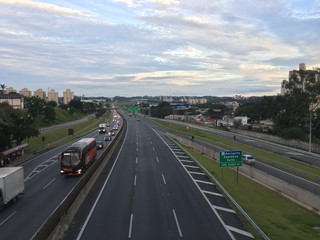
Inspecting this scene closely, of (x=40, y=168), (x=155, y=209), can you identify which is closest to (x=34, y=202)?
(x=155, y=209)

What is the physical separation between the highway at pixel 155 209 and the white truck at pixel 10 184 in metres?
5.04

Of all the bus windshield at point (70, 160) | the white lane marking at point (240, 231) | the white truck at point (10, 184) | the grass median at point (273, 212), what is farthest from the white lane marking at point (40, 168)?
the white lane marking at point (240, 231)

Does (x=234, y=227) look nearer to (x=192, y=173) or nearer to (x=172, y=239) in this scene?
(x=172, y=239)

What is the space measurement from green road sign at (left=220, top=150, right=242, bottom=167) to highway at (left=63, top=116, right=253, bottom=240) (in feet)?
7.59

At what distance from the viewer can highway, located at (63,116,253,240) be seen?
64.4ft

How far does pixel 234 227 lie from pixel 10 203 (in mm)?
15820

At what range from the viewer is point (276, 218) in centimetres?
Answer: 2428

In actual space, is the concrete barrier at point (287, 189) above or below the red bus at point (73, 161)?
below

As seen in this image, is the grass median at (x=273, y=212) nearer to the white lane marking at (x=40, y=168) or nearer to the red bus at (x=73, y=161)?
the red bus at (x=73, y=161)

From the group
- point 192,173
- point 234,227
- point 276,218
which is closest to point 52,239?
point 234,227

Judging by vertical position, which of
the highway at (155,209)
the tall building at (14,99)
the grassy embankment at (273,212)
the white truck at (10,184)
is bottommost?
the grassy embankment at (273,212)

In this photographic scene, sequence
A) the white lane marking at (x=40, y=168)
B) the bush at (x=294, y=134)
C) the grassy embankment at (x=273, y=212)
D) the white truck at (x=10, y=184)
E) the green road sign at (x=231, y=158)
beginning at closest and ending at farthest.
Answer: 1. the grassy embankment at (x=273, y=212)
2. the white truck at (x=10, y=184)
3. the green road sign at (x=231, y=158)
4. the white lane marking at (x=40, y=168)
5. the bush at (x=294, y=134)

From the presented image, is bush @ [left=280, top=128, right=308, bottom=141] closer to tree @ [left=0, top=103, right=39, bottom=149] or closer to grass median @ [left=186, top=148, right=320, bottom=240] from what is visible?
grass median @ [left=186, top=148, right=320, bottom=240]

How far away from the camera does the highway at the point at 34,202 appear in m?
20.5
